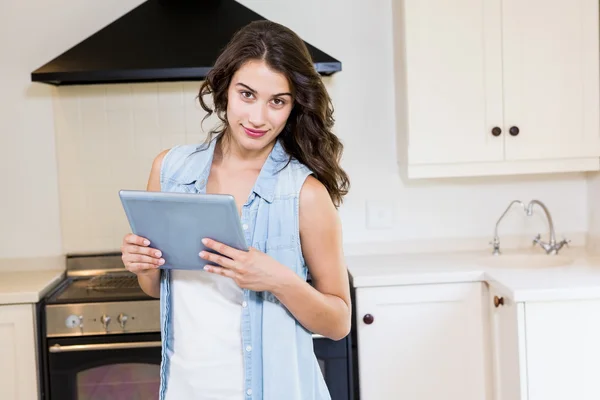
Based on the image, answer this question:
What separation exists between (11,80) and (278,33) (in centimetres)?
191

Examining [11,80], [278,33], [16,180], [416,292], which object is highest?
[11,80]

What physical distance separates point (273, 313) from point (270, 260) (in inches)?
5.1

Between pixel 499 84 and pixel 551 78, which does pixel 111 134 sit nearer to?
pixel 499 84

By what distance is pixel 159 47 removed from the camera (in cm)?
238

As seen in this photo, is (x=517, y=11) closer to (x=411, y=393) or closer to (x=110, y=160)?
(x=411, y=393)

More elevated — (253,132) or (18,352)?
(253,132)

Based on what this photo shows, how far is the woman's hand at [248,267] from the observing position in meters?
1.13

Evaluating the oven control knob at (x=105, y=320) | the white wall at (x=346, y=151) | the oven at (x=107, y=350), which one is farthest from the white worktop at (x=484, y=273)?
the oven control knob at (x=105, y=320)

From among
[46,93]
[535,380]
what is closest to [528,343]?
[535,380]

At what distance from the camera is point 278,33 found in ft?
4.03

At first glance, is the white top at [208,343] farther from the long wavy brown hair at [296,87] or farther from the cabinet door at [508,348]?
the cabinet door at [508,348]

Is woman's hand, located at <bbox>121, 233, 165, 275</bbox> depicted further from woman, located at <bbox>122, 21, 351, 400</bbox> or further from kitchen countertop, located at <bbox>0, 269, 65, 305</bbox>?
kitchen countertop, located at <bbox>0, 269, 65, 305</bbox>

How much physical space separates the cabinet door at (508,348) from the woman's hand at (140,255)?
1285 millimetres

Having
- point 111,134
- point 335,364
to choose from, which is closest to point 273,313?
point 335,364
